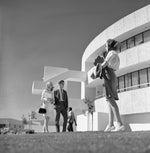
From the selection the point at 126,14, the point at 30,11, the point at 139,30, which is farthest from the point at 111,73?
the point at 126,14

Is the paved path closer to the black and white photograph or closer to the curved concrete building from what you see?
the black and white photograph

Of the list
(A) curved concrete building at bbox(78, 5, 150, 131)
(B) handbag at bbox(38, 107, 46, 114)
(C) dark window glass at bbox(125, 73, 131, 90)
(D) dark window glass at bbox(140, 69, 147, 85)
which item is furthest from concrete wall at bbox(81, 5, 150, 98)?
(B) handbag at bbox(38, 107, 46, 114)

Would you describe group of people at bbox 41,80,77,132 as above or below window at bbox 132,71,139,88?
below

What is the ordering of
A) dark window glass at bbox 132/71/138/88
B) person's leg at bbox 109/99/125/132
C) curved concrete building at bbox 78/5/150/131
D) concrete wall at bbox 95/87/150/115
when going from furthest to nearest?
1. dark window glass at bbox 132/71/138/88
2. curved concrete building at bbox 78/5/150/131
3. concrete wall at bbox 95/87/150/115
4. person's leg at bbox 109/99/125/132

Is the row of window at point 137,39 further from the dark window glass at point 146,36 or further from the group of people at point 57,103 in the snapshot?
the group of people at point 57,103

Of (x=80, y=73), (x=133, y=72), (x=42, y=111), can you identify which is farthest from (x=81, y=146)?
(x=80, y=73)

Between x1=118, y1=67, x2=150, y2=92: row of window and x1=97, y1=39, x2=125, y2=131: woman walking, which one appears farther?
x1=118, y1=67, x2=150, y2=92: row of window

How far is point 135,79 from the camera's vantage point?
67.9ft

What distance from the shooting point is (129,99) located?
1800 cm

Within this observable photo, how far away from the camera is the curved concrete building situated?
17531 mm

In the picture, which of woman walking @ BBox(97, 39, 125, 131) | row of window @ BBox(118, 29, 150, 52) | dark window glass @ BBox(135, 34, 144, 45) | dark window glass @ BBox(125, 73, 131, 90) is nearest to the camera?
woman walking @ BBox(97, 39, 125, 131)

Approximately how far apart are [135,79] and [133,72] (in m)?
0.85

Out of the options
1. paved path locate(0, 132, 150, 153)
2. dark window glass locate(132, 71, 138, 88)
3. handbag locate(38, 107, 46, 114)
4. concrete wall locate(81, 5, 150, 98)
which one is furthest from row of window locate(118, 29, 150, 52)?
paved path locate(0, 132, 150, 153)

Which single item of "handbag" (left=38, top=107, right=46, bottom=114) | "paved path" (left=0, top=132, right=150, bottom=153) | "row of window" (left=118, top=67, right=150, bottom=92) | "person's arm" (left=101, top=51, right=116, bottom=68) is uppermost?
"row of window" (left=118, top=67, right=150, bottom=92)
